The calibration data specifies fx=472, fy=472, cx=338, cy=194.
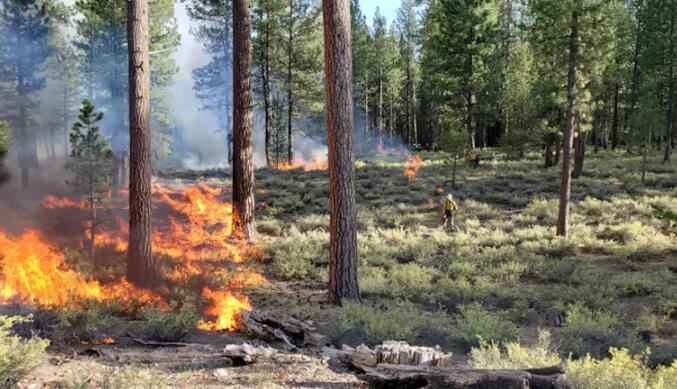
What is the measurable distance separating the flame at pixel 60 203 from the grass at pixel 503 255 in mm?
A: 7866

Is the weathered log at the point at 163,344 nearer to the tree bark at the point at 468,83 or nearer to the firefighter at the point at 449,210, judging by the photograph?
the firefighter at the point at 449,210

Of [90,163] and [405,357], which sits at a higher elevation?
[90,163]

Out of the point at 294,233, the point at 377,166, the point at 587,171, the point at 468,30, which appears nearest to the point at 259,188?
the point at 294,233

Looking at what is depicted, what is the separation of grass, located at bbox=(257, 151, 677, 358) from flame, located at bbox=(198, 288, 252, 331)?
1.88 metres

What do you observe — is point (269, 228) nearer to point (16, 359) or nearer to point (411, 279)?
point (411, 279)

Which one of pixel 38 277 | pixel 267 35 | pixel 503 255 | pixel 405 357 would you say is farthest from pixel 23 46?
pixel 405 357

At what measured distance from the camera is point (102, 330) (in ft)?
25.1

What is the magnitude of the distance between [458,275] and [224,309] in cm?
657

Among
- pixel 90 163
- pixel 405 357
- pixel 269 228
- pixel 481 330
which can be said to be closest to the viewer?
pixel 405 357

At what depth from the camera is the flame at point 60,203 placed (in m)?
20.1

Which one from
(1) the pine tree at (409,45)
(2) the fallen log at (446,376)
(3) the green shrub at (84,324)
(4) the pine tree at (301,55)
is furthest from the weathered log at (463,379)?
(1) the pine tree at (409,45)

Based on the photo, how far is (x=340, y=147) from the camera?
9484 millimetres

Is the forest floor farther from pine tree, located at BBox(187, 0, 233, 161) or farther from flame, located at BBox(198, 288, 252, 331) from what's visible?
pine tree, located at BBox(187, 0, 233, 161)

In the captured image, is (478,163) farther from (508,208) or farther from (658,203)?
(658,203)
